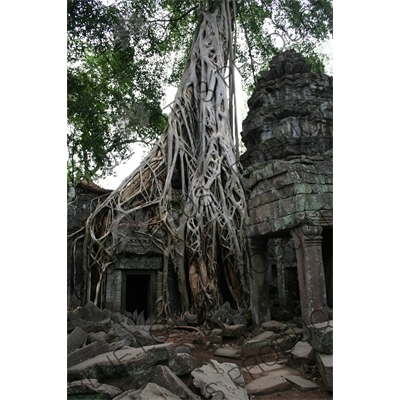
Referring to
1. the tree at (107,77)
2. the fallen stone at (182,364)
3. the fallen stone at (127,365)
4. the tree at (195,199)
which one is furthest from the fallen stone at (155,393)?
the tree at (195,199)

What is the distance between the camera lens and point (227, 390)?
2.15 metres

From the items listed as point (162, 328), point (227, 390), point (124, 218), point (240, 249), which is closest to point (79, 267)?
point (124, 218)

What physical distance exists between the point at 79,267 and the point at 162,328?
5.82 ft

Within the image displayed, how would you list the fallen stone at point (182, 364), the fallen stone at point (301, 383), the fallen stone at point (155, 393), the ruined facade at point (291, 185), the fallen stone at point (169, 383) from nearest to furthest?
the fallen stone at point (155, 393), the fallen stone at point (169, 383), the fallen stone at point (301, 383), the fallen stone at point (182, 364), the ruined facade at point (291, 185)

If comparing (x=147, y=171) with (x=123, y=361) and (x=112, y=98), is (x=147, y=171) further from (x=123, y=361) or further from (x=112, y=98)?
(x=123, y=361)

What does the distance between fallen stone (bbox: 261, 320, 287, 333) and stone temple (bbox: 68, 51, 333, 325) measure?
8.7 inches

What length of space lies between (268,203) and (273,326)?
127 centimetres

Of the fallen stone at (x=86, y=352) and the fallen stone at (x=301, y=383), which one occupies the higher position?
the fallen stone at (x=86, y=352)

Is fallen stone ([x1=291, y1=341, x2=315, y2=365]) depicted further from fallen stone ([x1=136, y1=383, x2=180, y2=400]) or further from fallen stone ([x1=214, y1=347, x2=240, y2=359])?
fallen stone ([x1=136, y1=383, x2=180, y2=400])

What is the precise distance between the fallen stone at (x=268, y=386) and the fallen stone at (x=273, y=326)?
46.8 inches

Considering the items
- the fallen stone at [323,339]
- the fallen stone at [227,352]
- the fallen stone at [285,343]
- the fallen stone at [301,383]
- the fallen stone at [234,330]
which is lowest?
the fallen stone at [227,352]

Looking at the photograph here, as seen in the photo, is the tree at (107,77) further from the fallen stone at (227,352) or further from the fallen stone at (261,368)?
the fallen stone at (261,368)

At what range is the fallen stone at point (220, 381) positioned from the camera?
2117 mm

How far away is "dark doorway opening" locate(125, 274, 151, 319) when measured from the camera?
607 centimetres
